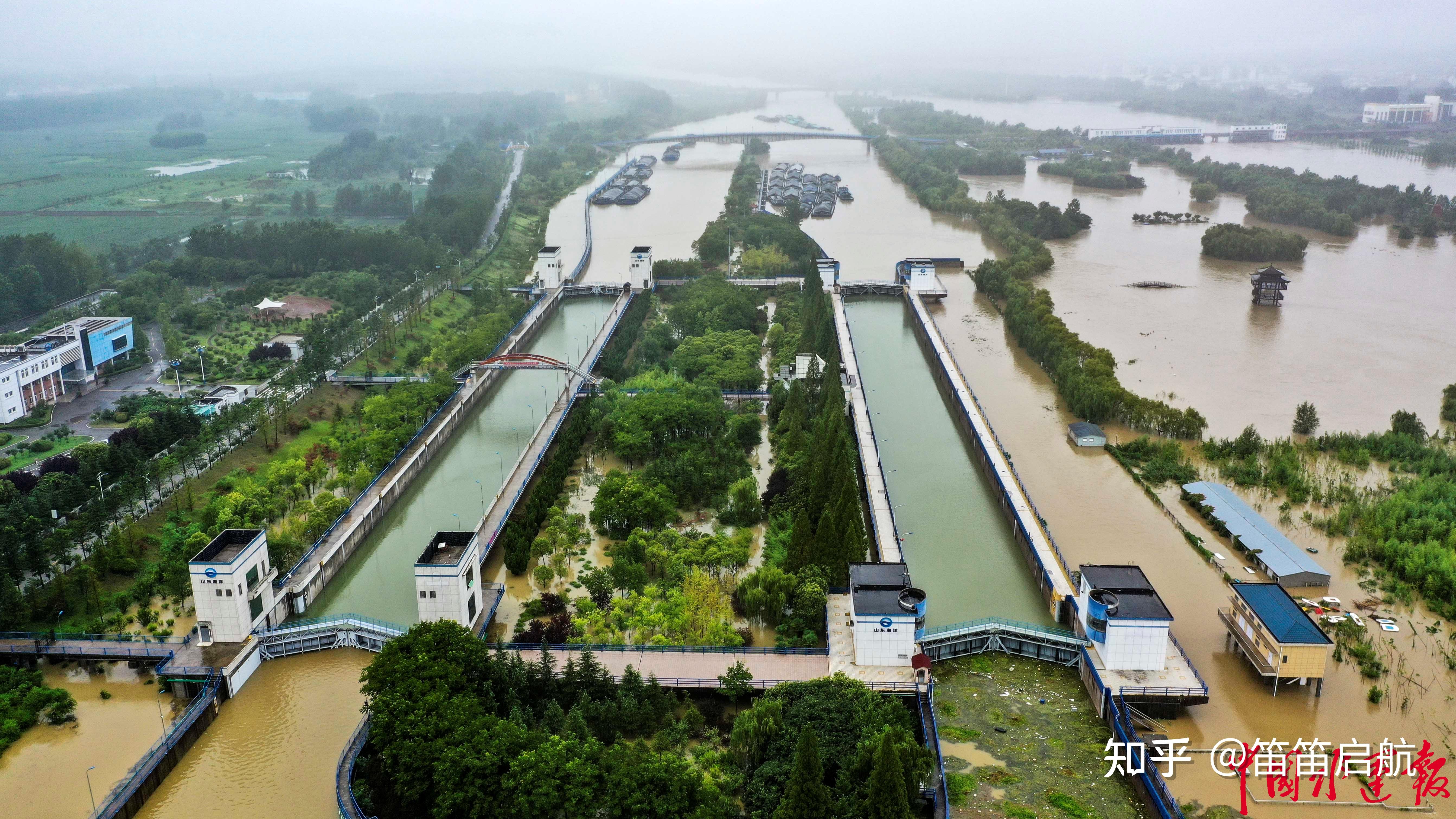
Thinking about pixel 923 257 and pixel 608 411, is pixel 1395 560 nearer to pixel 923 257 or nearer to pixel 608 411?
pixel 608 411

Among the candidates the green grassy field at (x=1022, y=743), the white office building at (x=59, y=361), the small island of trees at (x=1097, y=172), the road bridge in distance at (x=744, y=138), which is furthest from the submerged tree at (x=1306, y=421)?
the road bridge in distance at (x=744, y=138)

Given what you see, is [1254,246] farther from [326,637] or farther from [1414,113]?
[1414,113]

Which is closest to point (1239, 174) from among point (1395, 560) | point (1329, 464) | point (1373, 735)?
point (1329, 464)

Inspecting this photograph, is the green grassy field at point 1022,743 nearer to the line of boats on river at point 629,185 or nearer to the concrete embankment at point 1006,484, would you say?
the concrete embankment at point 1006,484

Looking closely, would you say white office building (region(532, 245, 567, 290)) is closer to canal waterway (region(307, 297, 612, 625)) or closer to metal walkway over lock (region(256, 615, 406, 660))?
canal waterway (region(307, 297, 612, 625))

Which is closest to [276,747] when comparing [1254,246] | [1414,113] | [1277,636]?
[1277,636]

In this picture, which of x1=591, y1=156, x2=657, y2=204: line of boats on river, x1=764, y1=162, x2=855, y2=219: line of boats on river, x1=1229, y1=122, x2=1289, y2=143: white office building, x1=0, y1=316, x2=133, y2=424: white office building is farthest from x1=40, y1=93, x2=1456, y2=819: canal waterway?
x1=1229, y1=122, x2=1289, y2=143: white office building
